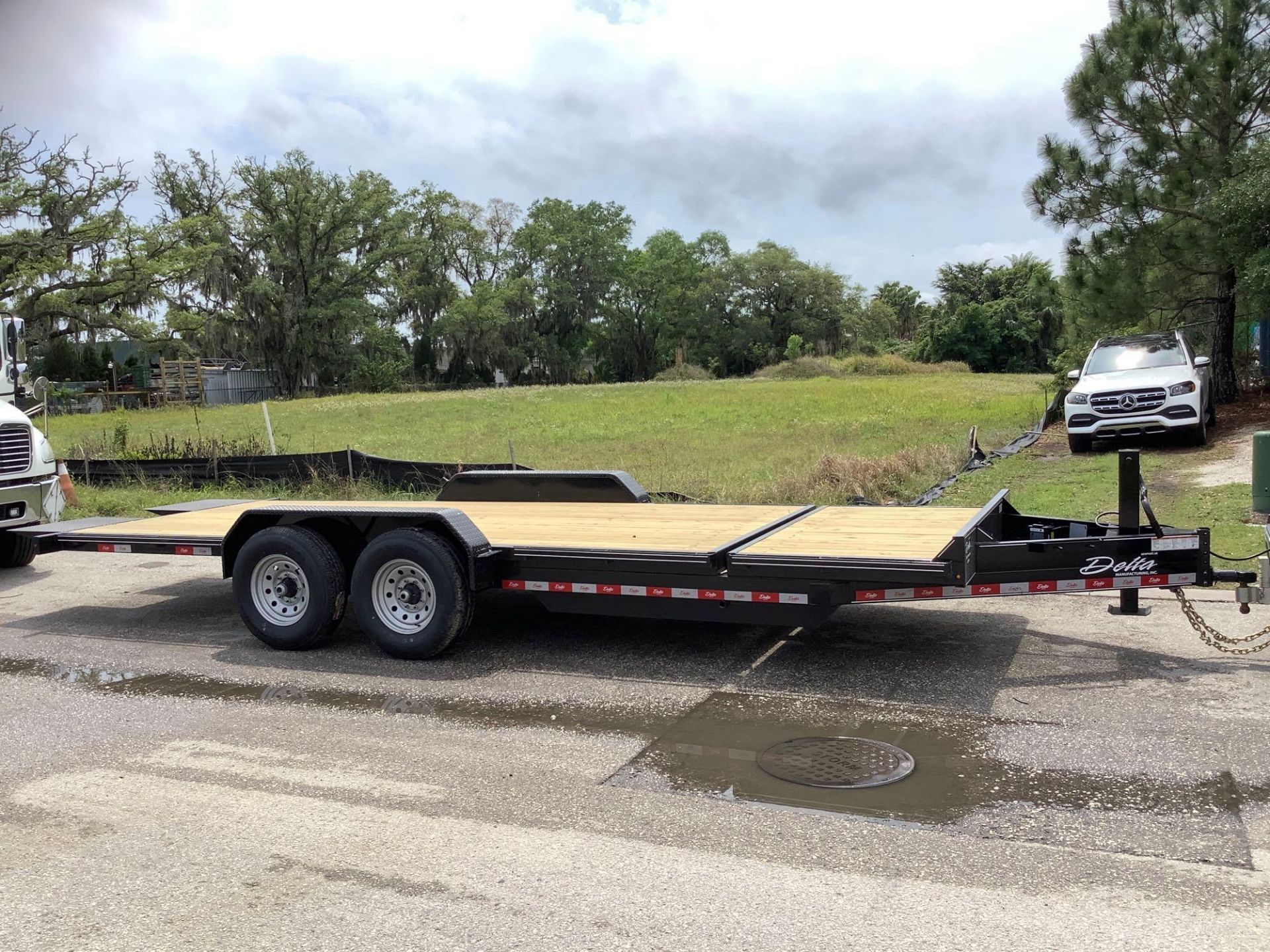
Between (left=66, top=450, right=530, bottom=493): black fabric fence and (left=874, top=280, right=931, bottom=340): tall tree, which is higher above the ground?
(left=874, top=280, right=931, bottom=340): tall tree

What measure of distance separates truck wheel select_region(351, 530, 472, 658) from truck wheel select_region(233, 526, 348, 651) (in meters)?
0.21

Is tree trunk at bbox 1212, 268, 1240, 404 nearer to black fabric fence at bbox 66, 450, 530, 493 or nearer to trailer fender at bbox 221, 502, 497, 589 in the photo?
black fabric fence at bbox 66, 450, 530, 493

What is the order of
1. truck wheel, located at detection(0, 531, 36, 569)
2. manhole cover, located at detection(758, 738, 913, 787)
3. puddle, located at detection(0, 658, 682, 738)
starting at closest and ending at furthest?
manhole cover, located at detection(758, 738, 913, 787) < puddle, located at detection(0, 658, 682, 738) < truck wheel, located at detection(0, 531, 36, 569)

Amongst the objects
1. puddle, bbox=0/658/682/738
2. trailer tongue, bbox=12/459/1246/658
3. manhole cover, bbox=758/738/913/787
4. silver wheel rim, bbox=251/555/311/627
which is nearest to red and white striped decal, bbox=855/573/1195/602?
trailer tongue, bbox=12/459/1246/658

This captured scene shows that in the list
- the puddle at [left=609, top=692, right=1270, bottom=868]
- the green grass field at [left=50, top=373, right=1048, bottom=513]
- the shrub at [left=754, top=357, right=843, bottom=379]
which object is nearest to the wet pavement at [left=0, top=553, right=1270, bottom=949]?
the puddle at [left=609, top=692, right=1270, bottom=868]

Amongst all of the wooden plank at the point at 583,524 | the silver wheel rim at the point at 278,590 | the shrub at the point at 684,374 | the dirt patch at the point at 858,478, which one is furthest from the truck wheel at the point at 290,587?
the shrub at the point at 684,374

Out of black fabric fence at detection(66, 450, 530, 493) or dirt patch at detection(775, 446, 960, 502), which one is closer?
dirt patch at detection(775, 446, 960, 502)

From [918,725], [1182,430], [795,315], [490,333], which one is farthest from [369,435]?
[795,315]

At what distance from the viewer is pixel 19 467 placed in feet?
32.5

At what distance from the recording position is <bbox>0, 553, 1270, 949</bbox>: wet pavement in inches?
137

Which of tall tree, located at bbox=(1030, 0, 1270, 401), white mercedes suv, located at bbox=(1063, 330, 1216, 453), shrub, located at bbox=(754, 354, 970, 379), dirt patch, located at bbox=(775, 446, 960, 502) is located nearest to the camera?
dirt patch, located at bbox=(775, 446, 960, 502)

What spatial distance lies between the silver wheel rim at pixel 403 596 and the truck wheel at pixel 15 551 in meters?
5.62

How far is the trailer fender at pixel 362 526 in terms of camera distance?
21.1 ft

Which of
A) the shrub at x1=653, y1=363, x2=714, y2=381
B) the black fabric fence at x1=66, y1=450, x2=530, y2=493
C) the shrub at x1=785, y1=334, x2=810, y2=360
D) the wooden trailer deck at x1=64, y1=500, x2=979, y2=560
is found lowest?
the wooden trailer deck at x1=64, y1=500, x2=979, y2=560
